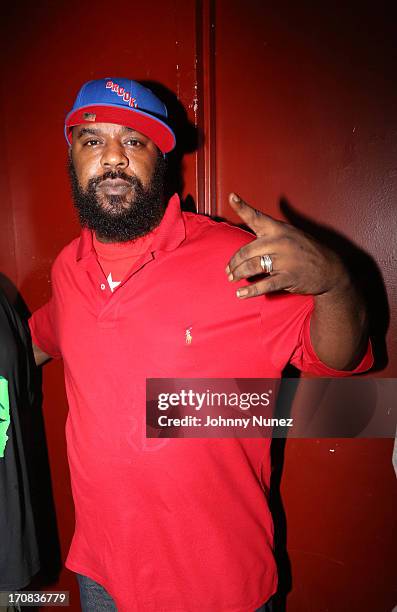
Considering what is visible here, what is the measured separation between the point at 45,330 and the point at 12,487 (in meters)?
0.50

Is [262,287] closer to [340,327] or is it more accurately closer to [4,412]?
[340,327]

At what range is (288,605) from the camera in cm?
163

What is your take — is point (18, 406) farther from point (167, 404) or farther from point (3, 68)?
point (3, 68)

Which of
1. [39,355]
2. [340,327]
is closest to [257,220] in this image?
[340,327]

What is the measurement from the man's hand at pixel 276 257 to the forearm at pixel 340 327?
85 mm

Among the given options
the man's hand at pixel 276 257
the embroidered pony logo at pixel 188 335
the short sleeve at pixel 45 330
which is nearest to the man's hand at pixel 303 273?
the man's hand at pixel 276 257

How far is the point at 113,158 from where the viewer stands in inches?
44.4

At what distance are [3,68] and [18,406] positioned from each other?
1.20 m

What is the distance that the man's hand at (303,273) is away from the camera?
725 millimetres

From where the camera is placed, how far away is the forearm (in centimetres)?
84

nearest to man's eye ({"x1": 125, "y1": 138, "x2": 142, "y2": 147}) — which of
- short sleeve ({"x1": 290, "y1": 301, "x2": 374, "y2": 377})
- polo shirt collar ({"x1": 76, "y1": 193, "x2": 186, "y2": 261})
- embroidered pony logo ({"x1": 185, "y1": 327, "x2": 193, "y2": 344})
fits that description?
polo shirt collar ({"x1": 76, "y1": 193, "x2": 186, "y2": 261})

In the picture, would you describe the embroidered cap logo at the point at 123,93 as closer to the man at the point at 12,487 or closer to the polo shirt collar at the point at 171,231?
the polo shirt collar at the point at 171,231

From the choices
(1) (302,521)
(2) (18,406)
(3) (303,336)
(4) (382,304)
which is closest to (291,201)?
(4) (382,304)

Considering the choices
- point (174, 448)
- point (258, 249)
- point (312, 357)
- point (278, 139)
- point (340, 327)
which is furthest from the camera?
point (278, 139)
